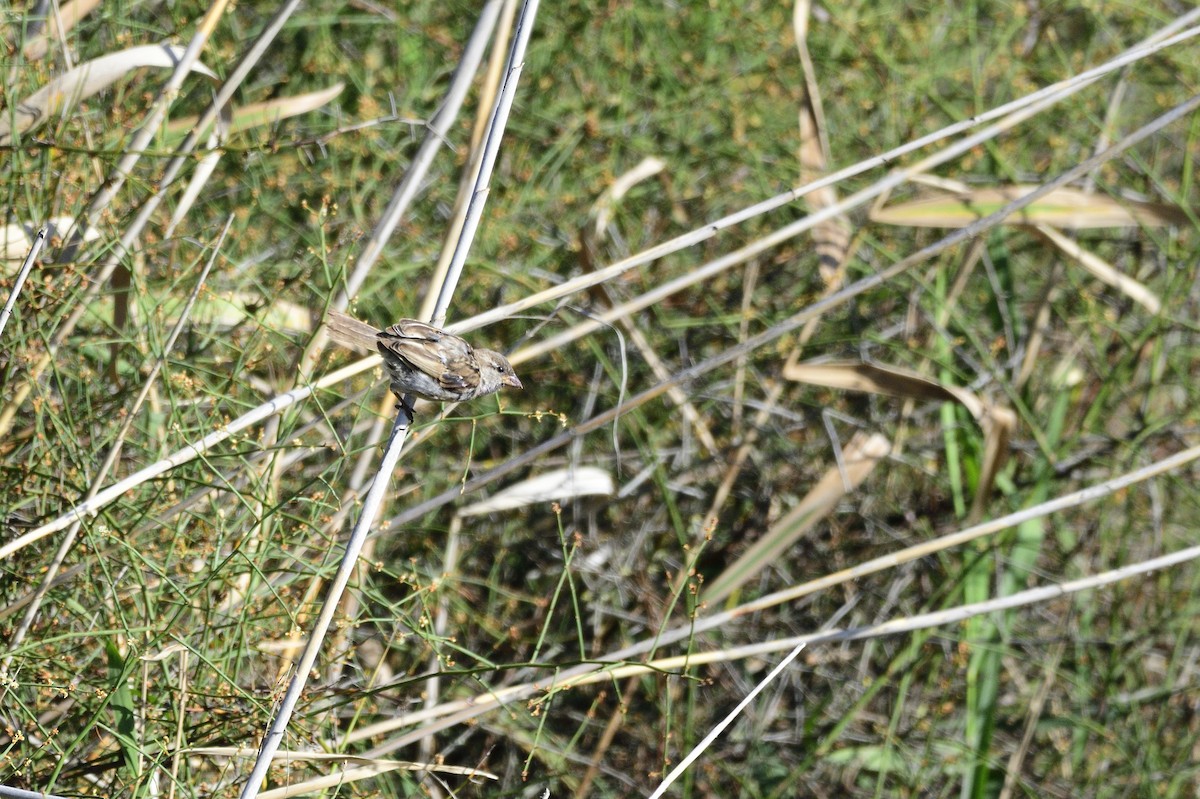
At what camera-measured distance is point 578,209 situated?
3227 millimetres

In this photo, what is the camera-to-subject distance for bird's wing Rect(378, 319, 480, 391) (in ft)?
5.57

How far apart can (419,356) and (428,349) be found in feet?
0.07

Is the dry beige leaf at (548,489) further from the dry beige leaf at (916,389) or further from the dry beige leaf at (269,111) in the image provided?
the dry beige leaf at (269,111)

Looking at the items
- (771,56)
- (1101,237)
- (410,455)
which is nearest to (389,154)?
(410,455)

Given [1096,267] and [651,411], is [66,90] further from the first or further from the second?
[1096,267]

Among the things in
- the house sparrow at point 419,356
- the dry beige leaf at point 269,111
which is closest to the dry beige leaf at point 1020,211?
the house sparrow at point 419,356

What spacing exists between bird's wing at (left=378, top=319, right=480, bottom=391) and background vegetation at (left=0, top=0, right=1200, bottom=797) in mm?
184

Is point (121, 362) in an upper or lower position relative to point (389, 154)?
lower

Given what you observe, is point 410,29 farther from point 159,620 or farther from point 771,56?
point 159,620

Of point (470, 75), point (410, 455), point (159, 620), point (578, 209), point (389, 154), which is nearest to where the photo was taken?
point (159, 620)

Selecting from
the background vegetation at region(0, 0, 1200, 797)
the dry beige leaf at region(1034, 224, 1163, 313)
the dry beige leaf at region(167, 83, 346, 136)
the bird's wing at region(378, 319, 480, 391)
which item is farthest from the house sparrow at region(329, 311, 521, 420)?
the dry beige leaf at region(1034, 224, 1163, 313)

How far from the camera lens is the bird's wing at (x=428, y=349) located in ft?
5.57

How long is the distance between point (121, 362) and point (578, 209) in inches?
59.8

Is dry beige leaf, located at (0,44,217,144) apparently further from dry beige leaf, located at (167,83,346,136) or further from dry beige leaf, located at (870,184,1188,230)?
dry beige leaf, located at (870,184,1188,230)
